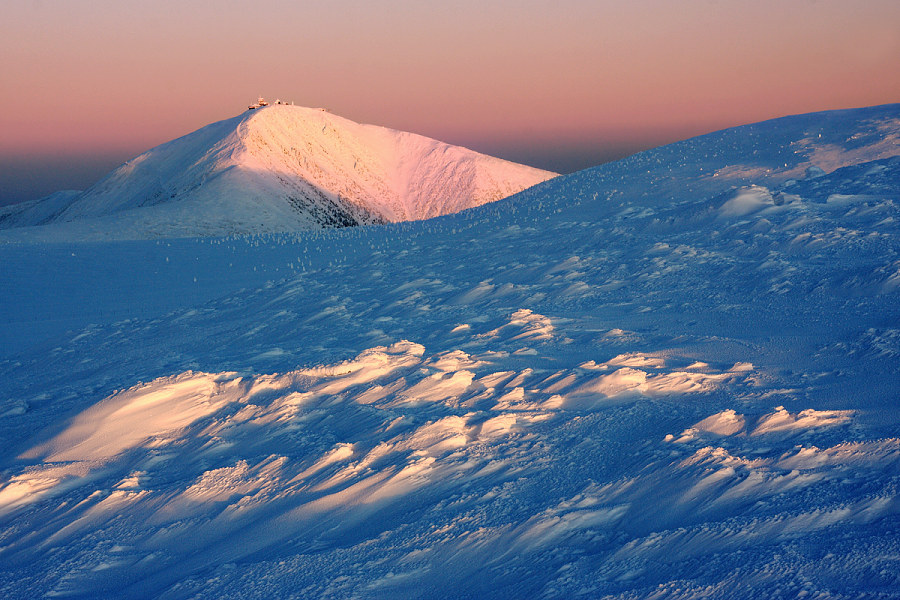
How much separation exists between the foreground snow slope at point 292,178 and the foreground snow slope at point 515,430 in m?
27.7

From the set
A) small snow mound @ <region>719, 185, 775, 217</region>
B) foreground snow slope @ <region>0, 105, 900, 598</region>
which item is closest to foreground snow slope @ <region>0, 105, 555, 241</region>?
foreground snow slope @ <region>0, 105, 900, 598</region>

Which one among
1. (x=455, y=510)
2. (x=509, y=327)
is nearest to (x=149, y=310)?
(x=509, y=327)

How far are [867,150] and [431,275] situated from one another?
28.3 feet

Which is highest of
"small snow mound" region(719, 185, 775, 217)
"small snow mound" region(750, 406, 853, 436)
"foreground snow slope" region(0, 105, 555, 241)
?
"foreground snow slope" region(0, 105, 555, 241)

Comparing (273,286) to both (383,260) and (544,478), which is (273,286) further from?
(544,478)

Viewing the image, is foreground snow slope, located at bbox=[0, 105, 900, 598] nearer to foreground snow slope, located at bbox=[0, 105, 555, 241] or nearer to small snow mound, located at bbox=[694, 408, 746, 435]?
small snow mound, located at bbox=[694, 408, 746, 435]

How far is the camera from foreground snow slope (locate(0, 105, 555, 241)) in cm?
4644

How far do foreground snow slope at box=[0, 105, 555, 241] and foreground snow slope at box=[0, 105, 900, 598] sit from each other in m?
27.7

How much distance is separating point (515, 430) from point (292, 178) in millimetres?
55903

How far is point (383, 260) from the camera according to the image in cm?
1442

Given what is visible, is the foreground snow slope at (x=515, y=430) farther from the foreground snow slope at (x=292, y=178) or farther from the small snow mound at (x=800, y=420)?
the foreground snow slope at (x=292, y=178)

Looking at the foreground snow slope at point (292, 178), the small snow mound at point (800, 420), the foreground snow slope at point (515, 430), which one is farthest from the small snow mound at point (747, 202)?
the foreground snow slope at point (292, 178)

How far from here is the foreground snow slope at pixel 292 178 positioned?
46438 mm

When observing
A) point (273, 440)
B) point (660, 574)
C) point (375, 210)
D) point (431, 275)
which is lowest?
point (660, 574)
